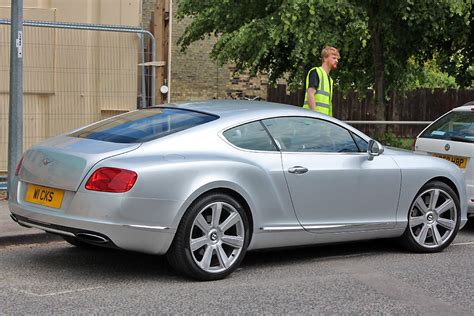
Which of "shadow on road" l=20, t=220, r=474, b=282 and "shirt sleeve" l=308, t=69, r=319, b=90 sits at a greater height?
"shirt sleeve" l=308, t=69, r=319, b=90

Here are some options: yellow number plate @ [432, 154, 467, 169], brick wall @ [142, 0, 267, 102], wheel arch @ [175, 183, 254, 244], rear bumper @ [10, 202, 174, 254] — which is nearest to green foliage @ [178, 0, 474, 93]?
yellow number plate @ [432, 154, 467, 169]

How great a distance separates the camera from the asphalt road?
5.27 metres

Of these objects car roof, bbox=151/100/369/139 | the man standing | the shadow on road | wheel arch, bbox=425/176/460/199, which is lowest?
the shadow on road

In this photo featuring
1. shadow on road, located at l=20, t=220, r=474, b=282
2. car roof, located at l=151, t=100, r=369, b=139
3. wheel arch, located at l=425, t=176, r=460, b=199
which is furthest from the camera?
wheel arch, located at l=425, t=176, r=460, b=199

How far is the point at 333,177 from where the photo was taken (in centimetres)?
661

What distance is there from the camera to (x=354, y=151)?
273 inches

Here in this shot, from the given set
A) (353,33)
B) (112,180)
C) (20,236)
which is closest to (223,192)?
(112,180)

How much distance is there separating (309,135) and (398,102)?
75.9 feet

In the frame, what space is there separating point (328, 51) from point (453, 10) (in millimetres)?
5693

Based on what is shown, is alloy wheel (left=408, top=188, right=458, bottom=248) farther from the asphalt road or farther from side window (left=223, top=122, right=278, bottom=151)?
side window (left=223, top=122, right=278, bottom=151)

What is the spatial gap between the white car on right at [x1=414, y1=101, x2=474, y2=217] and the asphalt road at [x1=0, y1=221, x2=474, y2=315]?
53.3 inches

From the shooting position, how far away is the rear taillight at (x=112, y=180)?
217 inches

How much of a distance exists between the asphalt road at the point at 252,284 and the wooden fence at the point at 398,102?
19308 mm

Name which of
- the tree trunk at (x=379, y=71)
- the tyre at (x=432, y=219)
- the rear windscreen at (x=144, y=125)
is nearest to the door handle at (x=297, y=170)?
the rear windscreen at (x=144, y=125)
